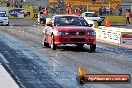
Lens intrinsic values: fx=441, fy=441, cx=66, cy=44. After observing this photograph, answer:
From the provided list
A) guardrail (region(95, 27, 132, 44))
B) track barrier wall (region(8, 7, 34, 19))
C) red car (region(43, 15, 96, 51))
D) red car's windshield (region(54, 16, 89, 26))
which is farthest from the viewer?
track barrier wall (region(8, 7, 34, 19))

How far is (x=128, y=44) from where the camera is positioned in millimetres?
22719

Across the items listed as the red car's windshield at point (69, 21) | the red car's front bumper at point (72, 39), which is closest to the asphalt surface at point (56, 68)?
→ the red car's front bumper at point (72, 39)

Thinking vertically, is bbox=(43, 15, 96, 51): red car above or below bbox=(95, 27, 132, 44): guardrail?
above

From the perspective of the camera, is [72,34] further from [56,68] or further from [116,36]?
[116,36]


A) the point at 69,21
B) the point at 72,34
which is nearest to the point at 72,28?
the point at 72,34

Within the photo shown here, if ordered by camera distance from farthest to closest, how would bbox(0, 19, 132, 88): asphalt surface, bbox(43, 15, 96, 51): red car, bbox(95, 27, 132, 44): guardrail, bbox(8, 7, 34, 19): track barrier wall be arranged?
bbox(8, 7, 34, 19): track barrier wall, bbox(95, 27, 132, 44): guardrail, bbox(43, 15, 96, 51): red car, bbox(0, 19, 132, 88): asphalt surface

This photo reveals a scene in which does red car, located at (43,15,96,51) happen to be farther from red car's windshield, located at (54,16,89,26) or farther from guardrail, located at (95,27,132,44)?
guardrail, located at (95,27,132,44)

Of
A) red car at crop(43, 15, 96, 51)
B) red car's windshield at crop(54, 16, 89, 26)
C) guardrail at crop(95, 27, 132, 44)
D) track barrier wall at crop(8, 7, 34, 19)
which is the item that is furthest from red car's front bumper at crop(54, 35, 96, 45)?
track barrier wall at crop(8, 7, 34, 19)

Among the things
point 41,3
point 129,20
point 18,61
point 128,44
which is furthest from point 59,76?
point 41,3

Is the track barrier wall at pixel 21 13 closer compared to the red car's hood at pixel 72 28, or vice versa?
the red car's hood at pixel 72 28

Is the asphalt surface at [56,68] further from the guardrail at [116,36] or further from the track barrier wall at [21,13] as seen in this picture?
the track barrier wall at [21,13]

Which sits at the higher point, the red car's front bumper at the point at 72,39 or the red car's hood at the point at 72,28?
the red car's hood at the point at 72,28

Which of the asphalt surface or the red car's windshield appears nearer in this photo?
the asphalt surface

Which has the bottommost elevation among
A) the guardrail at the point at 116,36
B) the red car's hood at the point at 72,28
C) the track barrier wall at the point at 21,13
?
the track barrier wall at the point at 21,13
